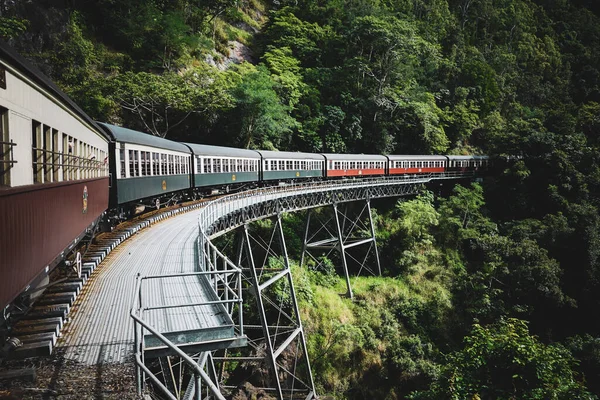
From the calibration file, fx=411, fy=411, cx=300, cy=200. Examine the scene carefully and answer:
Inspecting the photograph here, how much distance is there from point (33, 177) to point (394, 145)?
37371 mm

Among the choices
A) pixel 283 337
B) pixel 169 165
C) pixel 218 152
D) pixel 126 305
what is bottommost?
pixel 283 337

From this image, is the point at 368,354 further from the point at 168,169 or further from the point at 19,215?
the point at 19,215

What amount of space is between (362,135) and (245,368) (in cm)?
2588

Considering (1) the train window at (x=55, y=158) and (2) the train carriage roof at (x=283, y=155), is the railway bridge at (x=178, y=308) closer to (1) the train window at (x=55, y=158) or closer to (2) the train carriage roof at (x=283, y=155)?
(1) the train window at (x=55, y=158)

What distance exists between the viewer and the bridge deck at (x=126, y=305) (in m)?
4.89

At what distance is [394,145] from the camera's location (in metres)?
39.5

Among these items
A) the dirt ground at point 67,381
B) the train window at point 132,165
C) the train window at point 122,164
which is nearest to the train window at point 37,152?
the dirt ground at point 67,381

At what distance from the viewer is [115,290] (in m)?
6.95

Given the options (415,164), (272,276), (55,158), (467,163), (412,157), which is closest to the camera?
(55,158)

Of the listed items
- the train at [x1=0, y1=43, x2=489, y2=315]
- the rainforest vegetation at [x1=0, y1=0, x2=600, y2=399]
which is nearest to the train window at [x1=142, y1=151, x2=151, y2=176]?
the train at [x1=0, y1=43, x2=489, y2=315]

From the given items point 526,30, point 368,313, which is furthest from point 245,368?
point 526,30

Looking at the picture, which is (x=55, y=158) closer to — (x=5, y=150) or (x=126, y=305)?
(x=5, y=150)

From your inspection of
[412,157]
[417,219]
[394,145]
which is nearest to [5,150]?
[417,219]

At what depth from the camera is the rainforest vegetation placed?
62.1 feet
